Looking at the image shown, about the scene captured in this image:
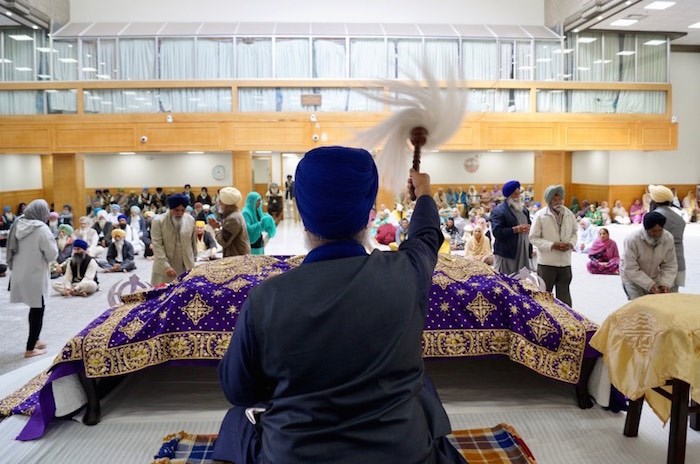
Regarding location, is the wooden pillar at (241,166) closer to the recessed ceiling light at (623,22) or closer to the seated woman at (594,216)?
the seated woman at (594,216)

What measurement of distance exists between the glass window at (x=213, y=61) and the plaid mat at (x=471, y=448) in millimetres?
15618

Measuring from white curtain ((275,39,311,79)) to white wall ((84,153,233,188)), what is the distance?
6.41 m

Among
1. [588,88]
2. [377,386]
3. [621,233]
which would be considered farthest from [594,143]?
[377,386]

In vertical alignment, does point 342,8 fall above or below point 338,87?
above

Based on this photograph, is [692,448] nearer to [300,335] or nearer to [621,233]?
[300,335]

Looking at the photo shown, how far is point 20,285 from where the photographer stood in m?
5.68

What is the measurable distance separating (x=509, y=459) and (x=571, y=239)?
348 cm

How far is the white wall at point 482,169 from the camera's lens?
24578mm

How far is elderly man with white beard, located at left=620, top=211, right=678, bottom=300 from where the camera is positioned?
5.14 m

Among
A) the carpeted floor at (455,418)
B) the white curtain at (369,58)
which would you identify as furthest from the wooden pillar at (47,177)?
the carpeted floor at (455,418)

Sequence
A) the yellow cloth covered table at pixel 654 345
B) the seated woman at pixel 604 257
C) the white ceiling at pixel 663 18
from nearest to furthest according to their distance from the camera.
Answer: the yellow cloth covered table at pixel 654 345
the seated woman at pixel 604 257
the white ceiling at pixel 663 18

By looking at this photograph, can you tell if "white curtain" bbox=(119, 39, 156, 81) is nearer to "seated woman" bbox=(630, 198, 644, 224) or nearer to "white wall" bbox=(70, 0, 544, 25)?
"white wall" bbox=(70, 0, 544, 25)

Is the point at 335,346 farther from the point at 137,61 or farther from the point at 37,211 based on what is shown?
the point at 137,61

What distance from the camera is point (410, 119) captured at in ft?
6.97
